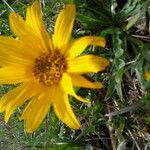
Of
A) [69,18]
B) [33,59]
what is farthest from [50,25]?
[69,18]

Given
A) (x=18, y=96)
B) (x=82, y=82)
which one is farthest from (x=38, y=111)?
(x=82, y=82)

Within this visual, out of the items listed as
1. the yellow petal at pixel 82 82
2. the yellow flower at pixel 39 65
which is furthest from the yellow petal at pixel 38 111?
the yellow petal at pixel 82 82

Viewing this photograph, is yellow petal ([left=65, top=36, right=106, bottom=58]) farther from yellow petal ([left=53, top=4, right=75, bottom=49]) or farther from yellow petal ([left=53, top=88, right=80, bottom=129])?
yellow petal ([left=53, top=88, right=80, bottom=129])

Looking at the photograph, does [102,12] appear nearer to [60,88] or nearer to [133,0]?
[133,0]

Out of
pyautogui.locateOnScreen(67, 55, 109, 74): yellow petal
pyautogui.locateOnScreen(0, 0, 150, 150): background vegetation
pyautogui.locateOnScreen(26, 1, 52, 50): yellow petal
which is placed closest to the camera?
pyautogui.locateOnScreen(67, 55, 109, 74): yellow petal

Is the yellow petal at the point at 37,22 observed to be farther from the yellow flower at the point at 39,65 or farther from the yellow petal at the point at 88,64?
the yellow petal at the point at 88,64

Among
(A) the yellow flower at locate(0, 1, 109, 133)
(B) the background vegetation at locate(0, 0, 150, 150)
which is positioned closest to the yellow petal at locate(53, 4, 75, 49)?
(A) the yellow flower at locate(0, 1, 109, 133)
